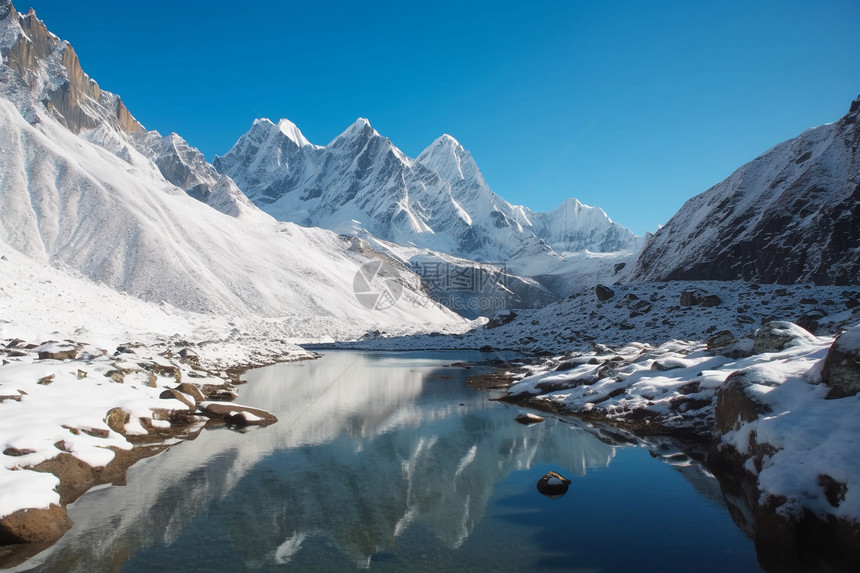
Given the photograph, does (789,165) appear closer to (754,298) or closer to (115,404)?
(754,298)

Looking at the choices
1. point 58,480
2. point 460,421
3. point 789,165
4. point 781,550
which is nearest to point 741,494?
point 781,550

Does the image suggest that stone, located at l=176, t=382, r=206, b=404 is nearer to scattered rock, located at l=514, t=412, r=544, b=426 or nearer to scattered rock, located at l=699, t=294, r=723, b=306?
scattered rock, located at l=514, t=412, r=544, b=426

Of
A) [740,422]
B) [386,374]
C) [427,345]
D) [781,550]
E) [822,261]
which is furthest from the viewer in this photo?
[427,345]

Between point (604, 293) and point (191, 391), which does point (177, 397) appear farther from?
point (604, 293)

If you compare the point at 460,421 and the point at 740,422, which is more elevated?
the point at 740,422

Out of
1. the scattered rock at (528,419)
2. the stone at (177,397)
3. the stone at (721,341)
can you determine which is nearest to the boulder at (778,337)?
the stone at (721,341)

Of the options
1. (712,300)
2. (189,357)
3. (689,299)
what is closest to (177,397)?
(189,357)
